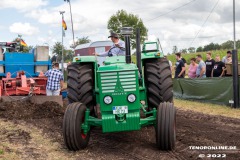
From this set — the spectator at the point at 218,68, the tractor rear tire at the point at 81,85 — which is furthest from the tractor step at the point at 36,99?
the spectator at the point at 218,68

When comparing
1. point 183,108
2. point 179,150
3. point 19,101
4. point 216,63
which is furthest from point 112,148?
point 216,63

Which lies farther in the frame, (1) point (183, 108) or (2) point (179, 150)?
(1) point (183, 108)

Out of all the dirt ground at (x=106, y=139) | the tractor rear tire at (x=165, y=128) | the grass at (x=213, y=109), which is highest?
the tractor rear tire at (x=165, y=128)

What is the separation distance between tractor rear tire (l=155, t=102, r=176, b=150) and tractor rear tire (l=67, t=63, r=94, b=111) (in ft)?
4.85

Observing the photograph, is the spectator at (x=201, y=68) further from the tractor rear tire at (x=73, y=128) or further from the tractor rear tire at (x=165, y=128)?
the tractor rear tire at (x=73, y=128)

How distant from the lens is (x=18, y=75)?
11438 mm

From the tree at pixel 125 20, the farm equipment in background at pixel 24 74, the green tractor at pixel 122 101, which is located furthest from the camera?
the tree at pixel 125 20

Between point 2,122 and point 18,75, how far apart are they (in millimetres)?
3045

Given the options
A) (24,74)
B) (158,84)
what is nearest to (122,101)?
(158,84)

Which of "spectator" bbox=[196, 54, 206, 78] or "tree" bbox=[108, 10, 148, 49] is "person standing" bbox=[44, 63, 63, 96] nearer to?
"spectator" bbox=[196, 54, 206, 78]

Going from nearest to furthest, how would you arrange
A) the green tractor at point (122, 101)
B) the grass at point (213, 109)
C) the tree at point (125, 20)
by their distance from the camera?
the green tractor at point (122, 101) < the grass at point (213, 109) < the tree at point (125, 20)

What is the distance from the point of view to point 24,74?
11.5 m

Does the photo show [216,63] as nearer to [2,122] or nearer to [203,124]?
[203,124]

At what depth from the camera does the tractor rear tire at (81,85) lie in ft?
21.8
